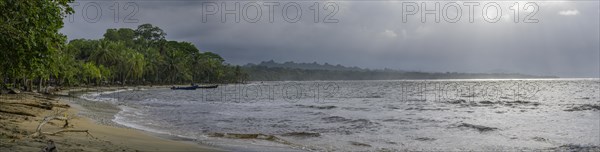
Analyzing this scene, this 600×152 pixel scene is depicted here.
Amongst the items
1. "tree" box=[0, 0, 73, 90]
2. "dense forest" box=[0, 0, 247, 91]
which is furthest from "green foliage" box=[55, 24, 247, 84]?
"tree" box=[0, 0, 73, 90]

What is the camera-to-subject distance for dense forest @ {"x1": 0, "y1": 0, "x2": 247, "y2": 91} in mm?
8945

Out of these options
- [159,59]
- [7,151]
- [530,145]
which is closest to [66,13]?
[7,151]

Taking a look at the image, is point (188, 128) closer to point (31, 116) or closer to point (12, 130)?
point (31, 116)

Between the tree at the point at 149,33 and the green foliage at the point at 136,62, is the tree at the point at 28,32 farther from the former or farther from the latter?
the tree at the point at 149,33

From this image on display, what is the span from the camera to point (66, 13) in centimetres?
1046

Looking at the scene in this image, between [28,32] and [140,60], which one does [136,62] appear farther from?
[28,32]

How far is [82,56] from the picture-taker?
289 ft

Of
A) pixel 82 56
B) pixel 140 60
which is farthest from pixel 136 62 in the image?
pixel 82 56

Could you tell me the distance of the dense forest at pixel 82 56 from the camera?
8945 mm

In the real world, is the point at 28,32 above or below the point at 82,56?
below

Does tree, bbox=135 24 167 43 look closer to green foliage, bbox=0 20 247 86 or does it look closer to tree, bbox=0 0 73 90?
green foliage, bbox=0 20 247 86

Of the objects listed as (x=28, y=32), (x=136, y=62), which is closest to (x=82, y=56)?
(x=136, y=62)

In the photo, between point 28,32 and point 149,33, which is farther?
point 149,33

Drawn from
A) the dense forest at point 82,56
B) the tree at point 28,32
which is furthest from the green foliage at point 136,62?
the tree at point 28,32
